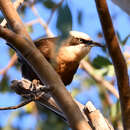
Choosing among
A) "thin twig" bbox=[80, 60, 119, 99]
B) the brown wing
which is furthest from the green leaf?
"thin twig" bbox=[80, 60, 119, 99]

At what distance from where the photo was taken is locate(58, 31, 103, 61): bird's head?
189 centimetres

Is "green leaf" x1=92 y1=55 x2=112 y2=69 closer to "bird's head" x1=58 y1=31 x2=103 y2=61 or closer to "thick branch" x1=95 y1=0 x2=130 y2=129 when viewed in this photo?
"bird's head" x1=58 y1=31 x2=103 y2=61

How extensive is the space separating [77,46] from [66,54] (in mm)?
136

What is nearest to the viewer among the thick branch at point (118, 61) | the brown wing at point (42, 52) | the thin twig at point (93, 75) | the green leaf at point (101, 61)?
the thick branch at point (118, 61)

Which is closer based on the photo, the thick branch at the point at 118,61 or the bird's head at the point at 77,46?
the thick branch at the point at 118,61

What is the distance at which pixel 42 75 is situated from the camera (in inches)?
40.8

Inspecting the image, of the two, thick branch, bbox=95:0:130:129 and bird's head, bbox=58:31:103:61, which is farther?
bird's head, bbox=58:31:103:61

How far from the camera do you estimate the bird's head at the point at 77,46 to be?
1.89m

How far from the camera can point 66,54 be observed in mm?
1867

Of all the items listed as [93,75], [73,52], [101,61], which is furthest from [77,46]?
[93,75]

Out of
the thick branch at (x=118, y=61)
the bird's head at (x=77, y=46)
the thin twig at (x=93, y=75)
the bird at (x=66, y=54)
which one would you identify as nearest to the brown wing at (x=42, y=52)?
the bird at (x=66, y=54)

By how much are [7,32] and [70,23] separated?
280mm

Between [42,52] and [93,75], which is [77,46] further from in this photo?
[93,75]

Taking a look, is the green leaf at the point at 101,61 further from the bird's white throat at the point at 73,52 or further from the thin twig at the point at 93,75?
the thin twig at the point at 93,75
